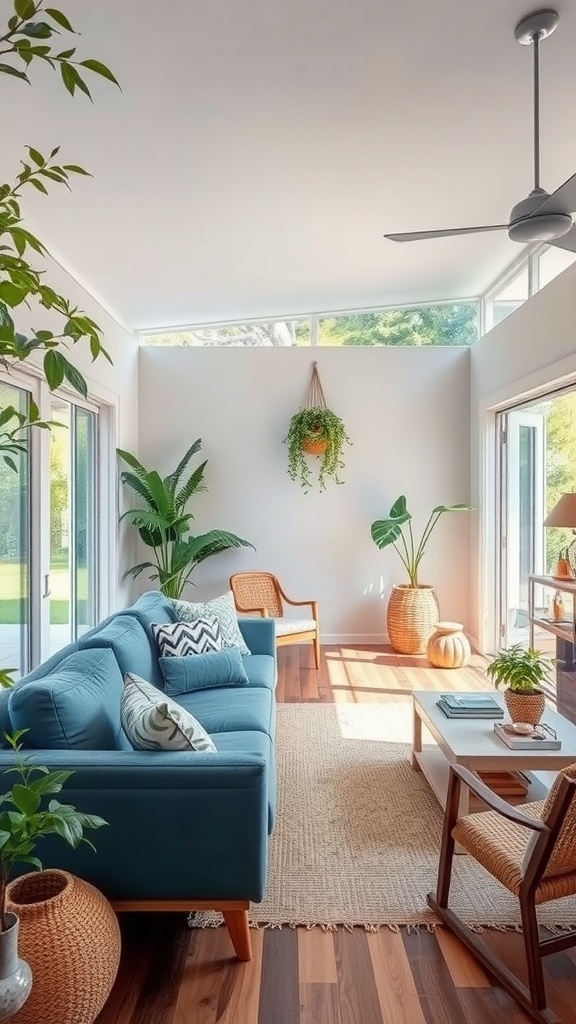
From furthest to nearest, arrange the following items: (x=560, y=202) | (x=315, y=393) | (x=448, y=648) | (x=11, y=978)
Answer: (x=315, y=393)
(x=448, y=648)
(x=560, y=202)
(x=11, y=978)

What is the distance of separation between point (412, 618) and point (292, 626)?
127 cm

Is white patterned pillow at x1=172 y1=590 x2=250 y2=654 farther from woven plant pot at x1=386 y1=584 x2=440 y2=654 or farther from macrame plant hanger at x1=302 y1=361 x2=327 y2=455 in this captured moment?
macrame plant hanger at x1=302 y1=361 x2=327 y2=455

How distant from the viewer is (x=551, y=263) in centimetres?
463

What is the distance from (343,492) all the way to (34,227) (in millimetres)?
3468

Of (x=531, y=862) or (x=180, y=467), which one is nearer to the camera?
(x=531, y=862)

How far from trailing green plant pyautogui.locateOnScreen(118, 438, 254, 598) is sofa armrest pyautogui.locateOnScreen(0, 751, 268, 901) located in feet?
12.1

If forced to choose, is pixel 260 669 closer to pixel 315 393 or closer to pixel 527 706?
pixel 527 706

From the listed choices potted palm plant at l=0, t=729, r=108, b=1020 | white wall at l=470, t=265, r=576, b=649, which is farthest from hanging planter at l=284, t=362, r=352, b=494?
potted palm plant at l=0, t=729, r=108, b=1020

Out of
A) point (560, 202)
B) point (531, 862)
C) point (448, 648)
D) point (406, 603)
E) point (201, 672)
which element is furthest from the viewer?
point (406, 603)

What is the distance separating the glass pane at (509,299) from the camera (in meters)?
5.15

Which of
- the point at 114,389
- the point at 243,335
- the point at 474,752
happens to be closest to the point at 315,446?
the point at 243,335

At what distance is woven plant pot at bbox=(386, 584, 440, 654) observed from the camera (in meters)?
5.56

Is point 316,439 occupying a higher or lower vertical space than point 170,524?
higher

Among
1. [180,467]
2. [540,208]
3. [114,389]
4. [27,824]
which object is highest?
[540,208]
